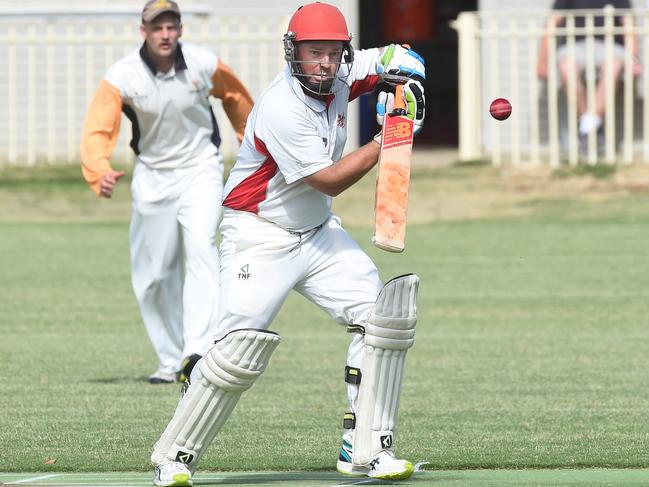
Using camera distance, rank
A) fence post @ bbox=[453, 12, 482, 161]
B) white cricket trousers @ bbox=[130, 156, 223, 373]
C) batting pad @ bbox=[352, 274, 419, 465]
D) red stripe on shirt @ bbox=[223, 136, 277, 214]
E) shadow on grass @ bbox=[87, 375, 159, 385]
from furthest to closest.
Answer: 1. fence post @ bbox=[453, 12, 482, 161]
2. shadow on grass @ bbox=[87, 375, 159, 385]
3. white cricket trousers @ bbox=[130, 156, 223, 373]
4. red stripe on shirt @ bbox=[223, 136, 277, 214]
5. batting pad @ bbox=[352, 274, 419, 465]

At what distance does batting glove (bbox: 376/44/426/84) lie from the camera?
630 centimetres

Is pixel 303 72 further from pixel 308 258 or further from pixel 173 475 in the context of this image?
pixel 173 475

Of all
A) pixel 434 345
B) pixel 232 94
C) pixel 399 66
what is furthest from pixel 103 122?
pixel 399 66

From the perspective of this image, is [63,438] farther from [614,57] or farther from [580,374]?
[614,57]

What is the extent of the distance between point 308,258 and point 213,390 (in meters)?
0.70

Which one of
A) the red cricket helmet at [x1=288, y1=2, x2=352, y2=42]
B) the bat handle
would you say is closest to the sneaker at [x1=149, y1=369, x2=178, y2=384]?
the red cricket helmet at [x1=288, y1=2, x2=352, y2=42]

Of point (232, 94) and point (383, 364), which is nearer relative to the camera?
point (383, 364)

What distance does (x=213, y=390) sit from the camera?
6094 millimetres

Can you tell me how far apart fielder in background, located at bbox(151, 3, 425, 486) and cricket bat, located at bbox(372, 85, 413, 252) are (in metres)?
0.08

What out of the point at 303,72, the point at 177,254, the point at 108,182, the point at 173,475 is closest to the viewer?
the point at 173,475

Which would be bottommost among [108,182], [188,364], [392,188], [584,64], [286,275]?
[188,364]

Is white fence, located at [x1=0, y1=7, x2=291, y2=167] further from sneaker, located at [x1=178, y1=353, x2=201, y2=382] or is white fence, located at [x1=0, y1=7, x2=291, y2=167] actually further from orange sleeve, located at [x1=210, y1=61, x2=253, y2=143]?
sneaker, located at [x1=178, y1=353, x2=201, y2=382]

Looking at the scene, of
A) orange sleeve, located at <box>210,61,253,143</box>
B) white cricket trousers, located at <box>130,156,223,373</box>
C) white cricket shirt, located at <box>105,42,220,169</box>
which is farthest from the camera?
orange sleeve, located at <box>210,61,253,143</box>

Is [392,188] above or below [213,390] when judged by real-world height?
above
